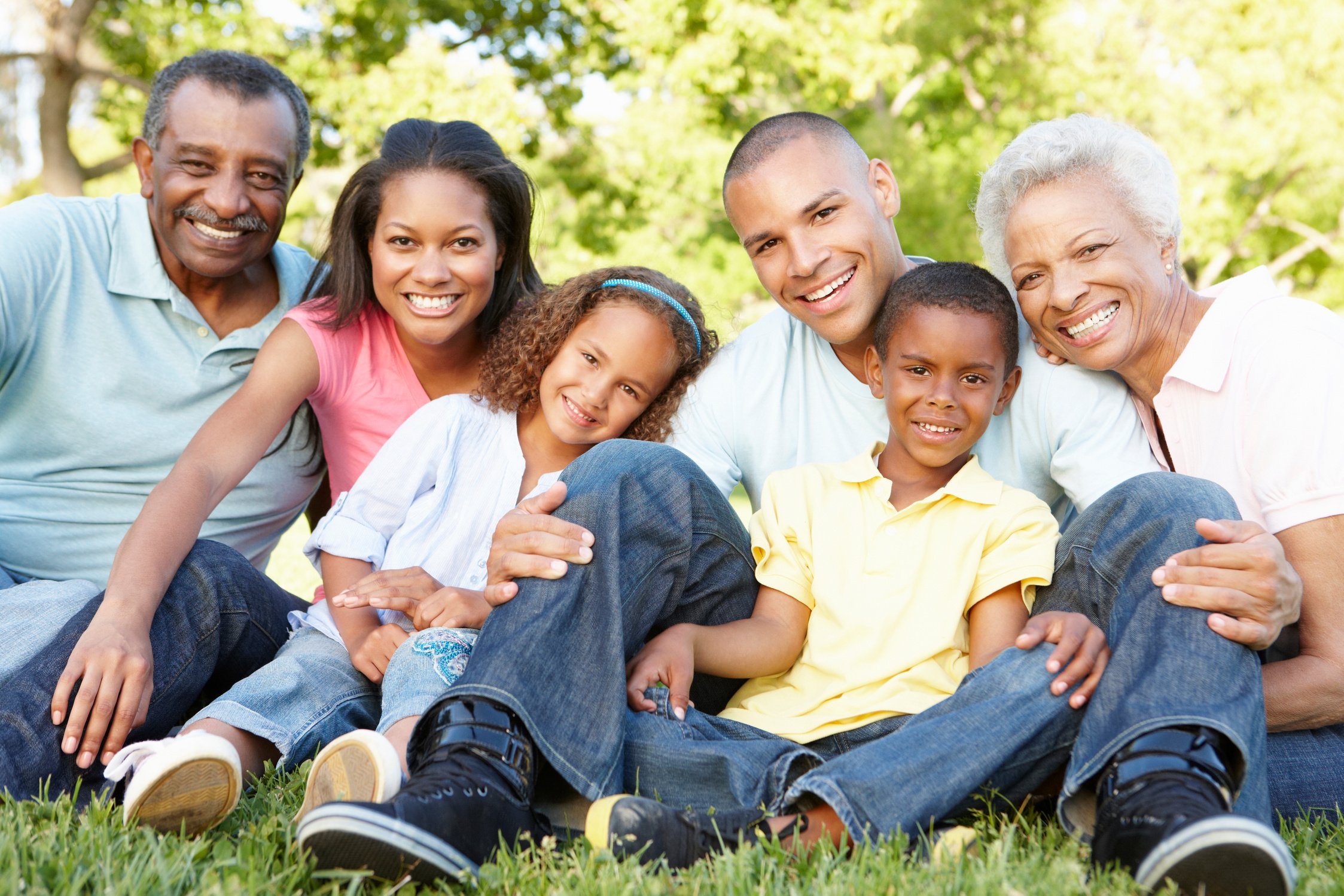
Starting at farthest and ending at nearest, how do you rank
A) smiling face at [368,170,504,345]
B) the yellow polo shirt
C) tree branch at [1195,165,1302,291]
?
tree branch at [1195,165,1302,291] < smiling face at [368,170,504,345] < the yellow polo shirt

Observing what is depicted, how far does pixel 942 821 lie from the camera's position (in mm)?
2166

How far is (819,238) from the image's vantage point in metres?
3.26

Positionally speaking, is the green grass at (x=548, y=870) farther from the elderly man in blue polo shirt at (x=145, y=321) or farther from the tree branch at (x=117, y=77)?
the tree branch at (x=117, y=77)

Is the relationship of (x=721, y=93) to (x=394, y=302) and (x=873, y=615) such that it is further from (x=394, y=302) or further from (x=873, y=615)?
(x=873, y=615)

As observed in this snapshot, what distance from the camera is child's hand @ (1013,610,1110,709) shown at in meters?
2.23

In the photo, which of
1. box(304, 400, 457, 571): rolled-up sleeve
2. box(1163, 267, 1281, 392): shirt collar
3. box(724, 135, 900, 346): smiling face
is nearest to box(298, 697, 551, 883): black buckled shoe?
box(304, 400, 457, 571): rolled-up sleeve

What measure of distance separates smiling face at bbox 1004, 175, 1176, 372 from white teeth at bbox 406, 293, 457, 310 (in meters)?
1.66

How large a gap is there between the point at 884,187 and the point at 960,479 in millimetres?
1187

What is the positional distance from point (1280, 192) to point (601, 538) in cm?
1861

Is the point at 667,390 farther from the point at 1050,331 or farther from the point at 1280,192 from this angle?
the point at 1280,192

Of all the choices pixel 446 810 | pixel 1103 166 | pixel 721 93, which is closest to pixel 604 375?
pixel 1103 166

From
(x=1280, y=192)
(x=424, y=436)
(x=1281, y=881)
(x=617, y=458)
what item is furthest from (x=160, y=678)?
(x=1280, y=192)

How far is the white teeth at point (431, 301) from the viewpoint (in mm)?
3322

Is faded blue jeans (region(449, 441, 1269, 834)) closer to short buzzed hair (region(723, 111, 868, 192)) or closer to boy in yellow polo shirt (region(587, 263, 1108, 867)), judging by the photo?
boy in yellow polo shirt (region(587, 263, 1108, 867))
